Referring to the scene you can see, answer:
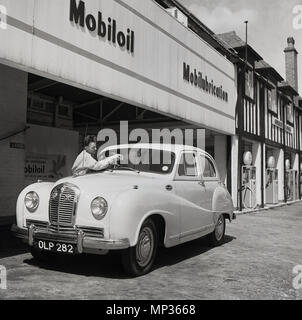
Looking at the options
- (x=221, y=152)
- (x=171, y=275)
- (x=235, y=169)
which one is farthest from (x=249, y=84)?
(x=171, y=275)

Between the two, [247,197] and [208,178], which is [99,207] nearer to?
[208,178]

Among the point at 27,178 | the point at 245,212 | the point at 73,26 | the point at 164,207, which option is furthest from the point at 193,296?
the point at 245,212

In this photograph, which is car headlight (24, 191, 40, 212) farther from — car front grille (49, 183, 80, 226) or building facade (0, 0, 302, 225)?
building facade (0, 0, 302, 225)

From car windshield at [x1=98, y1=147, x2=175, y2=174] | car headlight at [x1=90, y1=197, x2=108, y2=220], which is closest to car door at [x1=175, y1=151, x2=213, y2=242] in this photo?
car windshield at [x1=98, y1=147, x2=175, y2=174]

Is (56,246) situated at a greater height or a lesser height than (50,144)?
lesser

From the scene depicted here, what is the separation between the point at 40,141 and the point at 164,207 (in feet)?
19.4

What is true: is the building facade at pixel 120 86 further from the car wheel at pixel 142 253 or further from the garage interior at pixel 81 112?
the car wheel at pixel 142 253

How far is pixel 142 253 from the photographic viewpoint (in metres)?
4.80

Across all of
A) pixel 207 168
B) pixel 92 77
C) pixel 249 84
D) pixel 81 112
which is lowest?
pixel 207 168

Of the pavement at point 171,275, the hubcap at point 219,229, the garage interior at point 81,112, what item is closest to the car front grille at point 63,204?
the pavement at point 171,275

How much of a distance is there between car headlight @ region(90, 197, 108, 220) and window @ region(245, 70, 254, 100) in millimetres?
12891

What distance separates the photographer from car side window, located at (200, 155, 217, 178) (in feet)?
22.0

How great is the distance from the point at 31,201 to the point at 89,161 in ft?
3.92

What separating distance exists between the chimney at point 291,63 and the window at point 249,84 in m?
10.9
